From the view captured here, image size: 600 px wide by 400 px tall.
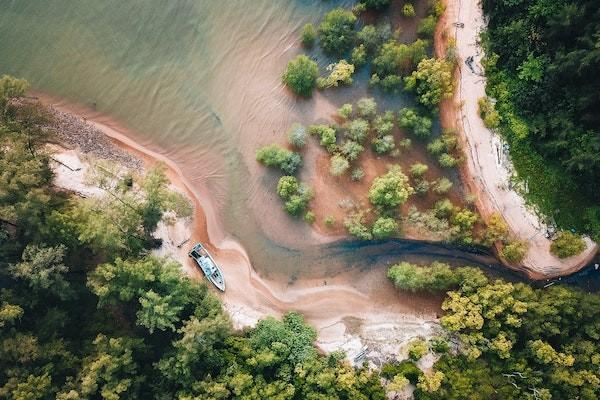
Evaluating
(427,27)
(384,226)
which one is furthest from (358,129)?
(427,27)

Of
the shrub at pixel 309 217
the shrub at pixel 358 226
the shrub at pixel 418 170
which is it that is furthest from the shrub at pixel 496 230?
Answer: the shrub at pixel 309 217

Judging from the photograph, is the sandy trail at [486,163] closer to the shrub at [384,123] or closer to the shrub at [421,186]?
the shrub at [421,186]

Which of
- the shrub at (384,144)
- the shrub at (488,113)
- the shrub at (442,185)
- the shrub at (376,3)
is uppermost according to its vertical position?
the shrub at (376,3)

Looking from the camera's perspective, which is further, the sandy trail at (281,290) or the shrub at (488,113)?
the sandy trail at (281,290)

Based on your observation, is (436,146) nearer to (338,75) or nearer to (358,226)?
(358,226)

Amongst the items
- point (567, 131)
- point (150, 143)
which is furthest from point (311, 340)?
point (567, 131)

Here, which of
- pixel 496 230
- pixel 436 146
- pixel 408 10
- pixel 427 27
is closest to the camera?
pixel 496 230

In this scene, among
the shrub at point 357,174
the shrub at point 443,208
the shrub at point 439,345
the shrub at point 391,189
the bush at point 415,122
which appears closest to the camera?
the shrub at point 439,345
